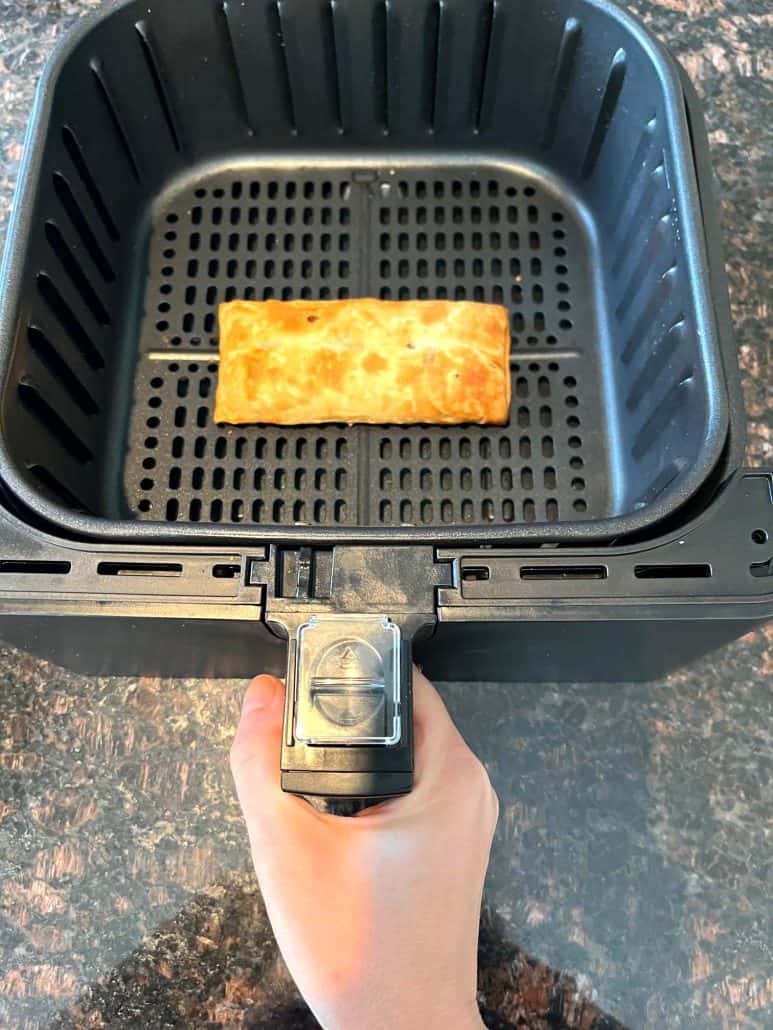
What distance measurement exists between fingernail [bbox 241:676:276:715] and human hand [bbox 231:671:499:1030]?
33mm

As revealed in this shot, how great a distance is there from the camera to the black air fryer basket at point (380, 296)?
1.71 feet

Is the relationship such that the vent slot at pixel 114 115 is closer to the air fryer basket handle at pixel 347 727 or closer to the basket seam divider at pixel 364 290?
the basket seam divider at pixel 364 290

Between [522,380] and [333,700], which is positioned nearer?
[333,700]

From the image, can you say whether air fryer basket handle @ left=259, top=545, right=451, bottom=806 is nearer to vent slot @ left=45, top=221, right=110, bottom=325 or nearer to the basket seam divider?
the basket seam divider

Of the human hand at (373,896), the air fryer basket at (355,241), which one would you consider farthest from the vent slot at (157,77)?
the human hand at (373,896)

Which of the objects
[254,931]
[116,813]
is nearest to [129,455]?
[116,813]

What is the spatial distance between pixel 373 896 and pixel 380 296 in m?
0.56

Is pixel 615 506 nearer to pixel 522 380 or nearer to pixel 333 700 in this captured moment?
pixel 522 380

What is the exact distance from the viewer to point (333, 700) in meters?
0.50

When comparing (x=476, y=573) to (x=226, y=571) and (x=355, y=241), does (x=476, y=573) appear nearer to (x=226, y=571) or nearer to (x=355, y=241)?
(x=226, y=571)

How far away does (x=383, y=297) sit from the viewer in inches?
32.2

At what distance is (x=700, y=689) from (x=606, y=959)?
239 millimetres

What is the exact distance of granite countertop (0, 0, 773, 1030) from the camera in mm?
631

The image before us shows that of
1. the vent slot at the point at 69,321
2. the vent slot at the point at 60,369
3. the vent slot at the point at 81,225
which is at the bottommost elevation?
the vent slot at the point at 60,369
